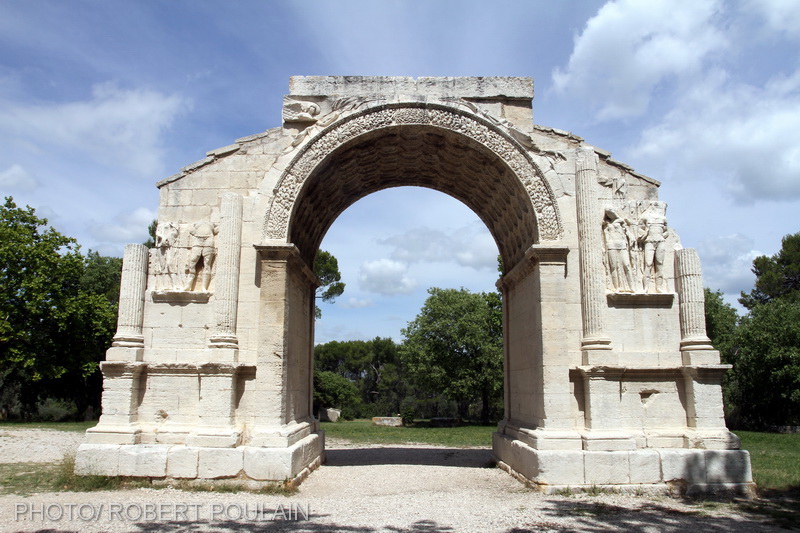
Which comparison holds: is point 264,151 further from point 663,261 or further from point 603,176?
point 663,261

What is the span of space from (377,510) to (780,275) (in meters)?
35.1

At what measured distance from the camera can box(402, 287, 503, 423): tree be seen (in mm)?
28453

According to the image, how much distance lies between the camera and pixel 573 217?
32.7 feet

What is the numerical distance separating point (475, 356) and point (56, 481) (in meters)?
21.9

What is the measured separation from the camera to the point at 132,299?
380 inches

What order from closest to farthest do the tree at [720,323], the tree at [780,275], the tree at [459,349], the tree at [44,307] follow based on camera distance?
the tree at [44,307]
the tree at [720,323]
the tree at [459,349]
the tree at [780,275]

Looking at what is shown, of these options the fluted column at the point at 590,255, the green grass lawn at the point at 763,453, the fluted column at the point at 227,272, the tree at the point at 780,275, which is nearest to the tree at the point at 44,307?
the green grass lawn at the point at 763,453

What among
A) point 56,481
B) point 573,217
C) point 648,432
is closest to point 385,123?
point 573,217

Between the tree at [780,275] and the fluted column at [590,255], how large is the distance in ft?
95.9

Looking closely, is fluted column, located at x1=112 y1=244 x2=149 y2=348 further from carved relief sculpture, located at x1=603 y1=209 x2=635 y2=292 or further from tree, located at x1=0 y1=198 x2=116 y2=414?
tree, located at x1=0 y1=198 x2=116 y2=414

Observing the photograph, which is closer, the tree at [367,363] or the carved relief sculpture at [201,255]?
the carved relief sculpture at [201,255]

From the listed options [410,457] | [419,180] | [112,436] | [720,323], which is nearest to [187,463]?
[112,436]

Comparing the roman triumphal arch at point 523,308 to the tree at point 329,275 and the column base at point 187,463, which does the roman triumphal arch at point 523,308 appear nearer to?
the column base at point 187,463

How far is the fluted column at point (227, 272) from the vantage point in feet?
31.1
